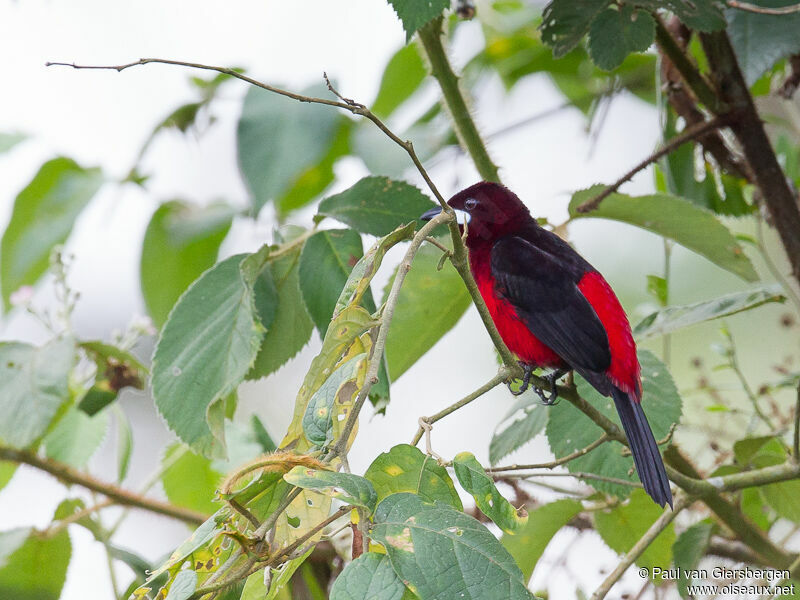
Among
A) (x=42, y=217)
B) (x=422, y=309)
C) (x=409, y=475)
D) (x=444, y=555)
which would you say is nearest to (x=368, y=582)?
(x=444, y=555)

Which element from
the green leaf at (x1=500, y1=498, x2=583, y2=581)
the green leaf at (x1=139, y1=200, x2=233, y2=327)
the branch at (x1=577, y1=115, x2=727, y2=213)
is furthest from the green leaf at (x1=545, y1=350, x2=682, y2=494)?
the green leaf at (x1=139, y1=200, x2=233, y2=327)

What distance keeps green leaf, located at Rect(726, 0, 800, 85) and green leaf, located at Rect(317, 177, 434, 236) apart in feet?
2.62

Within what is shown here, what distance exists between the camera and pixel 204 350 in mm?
1584

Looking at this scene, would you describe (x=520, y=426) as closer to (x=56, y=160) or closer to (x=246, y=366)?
(x=246, y=366)

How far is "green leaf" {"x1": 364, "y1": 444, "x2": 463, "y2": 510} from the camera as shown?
1029mm

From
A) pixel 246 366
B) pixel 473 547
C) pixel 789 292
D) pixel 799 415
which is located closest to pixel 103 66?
pixel 246 366

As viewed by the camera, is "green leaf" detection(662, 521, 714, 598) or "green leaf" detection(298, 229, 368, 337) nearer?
"green leaf" detection(298, 229, 368, 337)

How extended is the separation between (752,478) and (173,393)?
109 cm

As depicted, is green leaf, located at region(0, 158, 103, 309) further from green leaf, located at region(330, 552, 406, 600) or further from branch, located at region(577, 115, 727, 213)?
green leaf, located at region(330, 552, 406, 600)

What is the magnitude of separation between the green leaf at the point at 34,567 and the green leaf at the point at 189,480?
36 cm

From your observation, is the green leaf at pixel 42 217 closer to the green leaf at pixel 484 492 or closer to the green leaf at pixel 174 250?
the green leaf at pixel 174 250

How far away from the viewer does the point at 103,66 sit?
1213 mm

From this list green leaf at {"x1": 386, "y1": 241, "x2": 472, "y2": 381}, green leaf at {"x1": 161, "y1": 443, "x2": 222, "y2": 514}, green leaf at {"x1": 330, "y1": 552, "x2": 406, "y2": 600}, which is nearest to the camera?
green leaf at {"x1": 330, "y1": 552, "x2": 406, "y2": 600}

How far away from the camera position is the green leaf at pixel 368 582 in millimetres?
855
